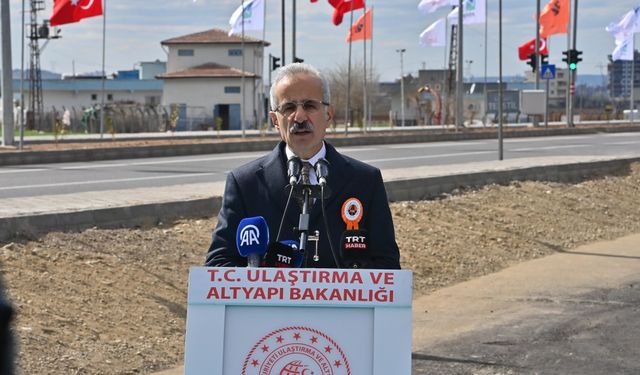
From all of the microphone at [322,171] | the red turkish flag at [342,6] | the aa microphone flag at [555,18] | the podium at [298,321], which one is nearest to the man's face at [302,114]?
the microphone at [322,171]

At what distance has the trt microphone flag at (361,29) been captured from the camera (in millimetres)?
49969

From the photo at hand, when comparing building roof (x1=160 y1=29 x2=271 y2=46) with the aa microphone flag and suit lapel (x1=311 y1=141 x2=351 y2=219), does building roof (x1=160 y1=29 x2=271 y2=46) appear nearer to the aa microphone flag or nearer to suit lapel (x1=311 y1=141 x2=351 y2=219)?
the aa microphone flag

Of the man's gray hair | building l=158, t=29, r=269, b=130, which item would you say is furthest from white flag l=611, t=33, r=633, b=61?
the man's gray hair

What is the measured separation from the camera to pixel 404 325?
299 centimetres

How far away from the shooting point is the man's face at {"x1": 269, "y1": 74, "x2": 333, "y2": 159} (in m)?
3.67

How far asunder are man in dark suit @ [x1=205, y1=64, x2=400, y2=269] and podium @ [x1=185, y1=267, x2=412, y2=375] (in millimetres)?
520

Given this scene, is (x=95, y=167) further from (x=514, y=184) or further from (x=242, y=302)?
(x=242, y=302)

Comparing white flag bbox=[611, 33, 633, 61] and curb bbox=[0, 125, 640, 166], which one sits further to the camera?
white flag bbox=[611, 33, 633, 61]

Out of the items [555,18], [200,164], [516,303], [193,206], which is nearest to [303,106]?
[516,303]

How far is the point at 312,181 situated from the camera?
3617mm

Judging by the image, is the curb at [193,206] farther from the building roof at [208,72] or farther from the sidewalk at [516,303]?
the building roof at [208,72]

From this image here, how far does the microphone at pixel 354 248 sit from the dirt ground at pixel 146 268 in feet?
4.58

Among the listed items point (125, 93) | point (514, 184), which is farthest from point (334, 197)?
point (125, 93)

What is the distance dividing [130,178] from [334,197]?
1816 cm
